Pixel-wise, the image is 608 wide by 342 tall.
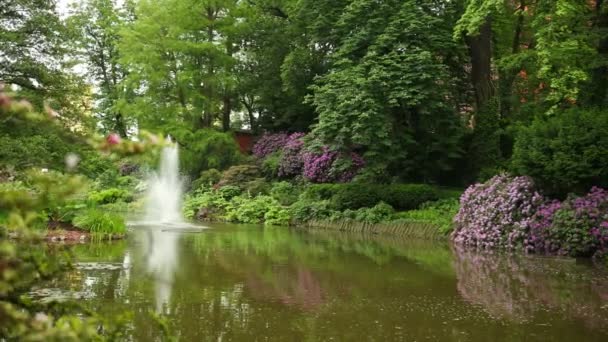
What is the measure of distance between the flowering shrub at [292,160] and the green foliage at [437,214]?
23.7 ft

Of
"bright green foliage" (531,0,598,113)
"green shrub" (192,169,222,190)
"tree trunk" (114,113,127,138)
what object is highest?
"tree trunk" (114,113,127,138)

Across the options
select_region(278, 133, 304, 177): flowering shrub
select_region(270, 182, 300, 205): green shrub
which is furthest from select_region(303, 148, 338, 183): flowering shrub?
select_region(278, 133, 304, 177): flowering shrub

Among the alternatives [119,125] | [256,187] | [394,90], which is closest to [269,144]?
[256,187]

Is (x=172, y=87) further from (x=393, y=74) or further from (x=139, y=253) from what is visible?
(x=139, y=253)

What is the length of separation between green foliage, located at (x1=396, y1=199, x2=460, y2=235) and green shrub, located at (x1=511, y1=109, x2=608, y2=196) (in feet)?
8.86

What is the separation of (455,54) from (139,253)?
13.8 m

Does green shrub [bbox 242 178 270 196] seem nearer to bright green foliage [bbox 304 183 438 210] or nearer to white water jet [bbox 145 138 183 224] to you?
white water jet [bbox 145 138 183 224]

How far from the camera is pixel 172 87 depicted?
24.8 meters

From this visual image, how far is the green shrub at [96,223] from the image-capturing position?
12016 millimetres

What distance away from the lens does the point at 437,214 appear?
14805 millimetres

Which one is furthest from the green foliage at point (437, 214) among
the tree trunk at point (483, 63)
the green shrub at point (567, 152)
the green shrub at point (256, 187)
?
the green shrub at point (256, 187)

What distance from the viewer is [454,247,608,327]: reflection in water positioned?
6.06 m

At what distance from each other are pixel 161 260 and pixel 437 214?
807 centimetres

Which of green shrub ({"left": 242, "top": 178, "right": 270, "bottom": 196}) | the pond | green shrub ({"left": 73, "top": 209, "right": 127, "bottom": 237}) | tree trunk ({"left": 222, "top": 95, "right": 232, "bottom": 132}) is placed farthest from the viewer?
tree trunk ({"left": 222, "top": 95, "right": 232, "bottom": 132})
